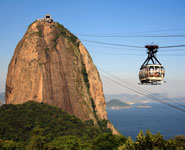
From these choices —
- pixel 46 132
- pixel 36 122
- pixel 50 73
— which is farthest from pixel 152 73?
pixel 50 73

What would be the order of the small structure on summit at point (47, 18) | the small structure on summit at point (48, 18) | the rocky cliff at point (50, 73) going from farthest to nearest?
1. the small structure on summit at point (48, 18)
2. the small structure on summit at point (47, 18)
3. the rocky cliff at point (50, 73)

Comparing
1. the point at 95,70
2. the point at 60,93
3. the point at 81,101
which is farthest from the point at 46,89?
the point at 95,70

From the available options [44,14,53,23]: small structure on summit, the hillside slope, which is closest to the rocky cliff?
[44,14,53,23]: small structure on summit

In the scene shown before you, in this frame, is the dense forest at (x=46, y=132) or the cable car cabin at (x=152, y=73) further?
the dense forest at (x=46, y=132)

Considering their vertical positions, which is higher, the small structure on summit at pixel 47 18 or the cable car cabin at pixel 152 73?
the small structure on summit at pixel 47 18

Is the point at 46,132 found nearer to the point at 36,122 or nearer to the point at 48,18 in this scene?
the point at 36,122

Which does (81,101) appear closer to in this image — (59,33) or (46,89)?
(46,89)

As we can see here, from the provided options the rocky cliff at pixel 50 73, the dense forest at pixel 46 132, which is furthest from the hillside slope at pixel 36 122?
the rocky cliff at pixel 50 73

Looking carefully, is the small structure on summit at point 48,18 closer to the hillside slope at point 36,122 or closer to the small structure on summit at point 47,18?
the small structure on summit at point 47,18
